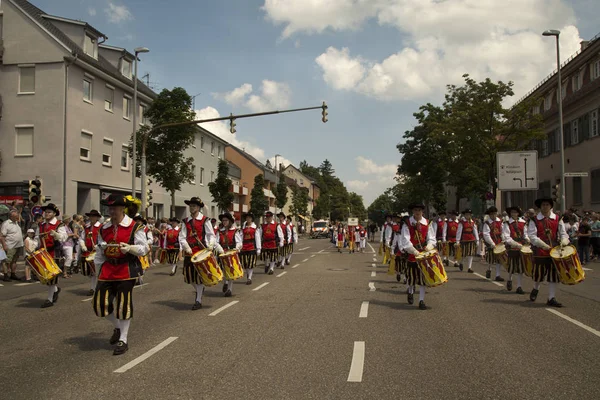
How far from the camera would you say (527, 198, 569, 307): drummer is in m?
10.5

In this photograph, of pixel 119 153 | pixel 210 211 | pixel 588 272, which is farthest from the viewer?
pixel 210 211

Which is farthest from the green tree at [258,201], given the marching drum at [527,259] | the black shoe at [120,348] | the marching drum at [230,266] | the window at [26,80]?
the black shoe at [120,348]

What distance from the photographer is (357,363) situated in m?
6.09

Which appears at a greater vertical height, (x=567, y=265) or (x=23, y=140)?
(x=23, y=140)

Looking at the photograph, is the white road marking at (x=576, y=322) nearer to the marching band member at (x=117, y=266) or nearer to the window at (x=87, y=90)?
the marching band member at (x=117, y=266)

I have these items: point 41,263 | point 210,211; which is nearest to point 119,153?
point 210,211

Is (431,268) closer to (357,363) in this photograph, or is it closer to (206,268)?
(206,268)

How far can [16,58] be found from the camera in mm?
30094

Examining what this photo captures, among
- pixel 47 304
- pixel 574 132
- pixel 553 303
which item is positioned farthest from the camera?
pixel 574 132

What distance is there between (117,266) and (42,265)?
4.45 meters

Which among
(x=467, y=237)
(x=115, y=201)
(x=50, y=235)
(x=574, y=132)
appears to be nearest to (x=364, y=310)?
(x=115, y=201)

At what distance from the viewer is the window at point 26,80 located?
30.1 meters

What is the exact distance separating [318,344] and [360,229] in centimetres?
2717

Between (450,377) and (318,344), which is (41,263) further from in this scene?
(450,377)
